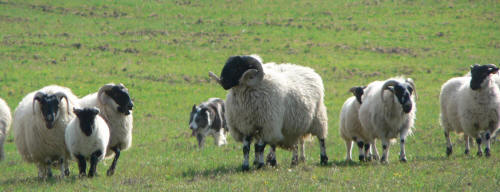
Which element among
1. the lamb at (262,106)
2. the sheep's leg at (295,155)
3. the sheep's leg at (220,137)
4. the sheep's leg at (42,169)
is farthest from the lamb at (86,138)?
the sheep's leg at (220,137)

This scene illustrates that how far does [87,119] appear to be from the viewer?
44.6 ft

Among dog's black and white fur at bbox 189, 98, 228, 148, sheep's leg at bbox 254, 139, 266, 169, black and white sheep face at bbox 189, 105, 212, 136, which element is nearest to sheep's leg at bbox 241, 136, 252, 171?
sheep's leg at bbox 254, 139, 266, 169

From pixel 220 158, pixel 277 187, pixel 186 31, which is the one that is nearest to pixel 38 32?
pixel 186 31

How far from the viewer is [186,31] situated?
48.4 m

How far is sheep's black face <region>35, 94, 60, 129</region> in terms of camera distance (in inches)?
556

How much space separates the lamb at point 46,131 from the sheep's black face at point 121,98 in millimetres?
1050

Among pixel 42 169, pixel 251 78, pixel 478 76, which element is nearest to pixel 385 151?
pixel 478 76

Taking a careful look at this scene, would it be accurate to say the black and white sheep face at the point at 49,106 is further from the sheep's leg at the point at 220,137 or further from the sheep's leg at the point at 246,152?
the sheep's leg at the point at 220,137

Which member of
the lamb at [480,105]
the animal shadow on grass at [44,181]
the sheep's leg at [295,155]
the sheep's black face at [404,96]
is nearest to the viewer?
the animal shadow on grass at [44,181]

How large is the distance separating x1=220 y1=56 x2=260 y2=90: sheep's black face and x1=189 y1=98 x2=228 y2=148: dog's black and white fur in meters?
7.70

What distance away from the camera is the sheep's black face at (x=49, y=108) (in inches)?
556

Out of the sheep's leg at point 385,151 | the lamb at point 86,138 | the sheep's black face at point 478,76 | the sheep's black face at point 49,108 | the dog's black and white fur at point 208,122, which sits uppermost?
the sheep's black face at point 478,76

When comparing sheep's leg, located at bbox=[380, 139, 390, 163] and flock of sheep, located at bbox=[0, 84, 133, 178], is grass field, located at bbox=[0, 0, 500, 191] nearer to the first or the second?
sheep's leg, located at bbox=[380, 139, 390, 163]

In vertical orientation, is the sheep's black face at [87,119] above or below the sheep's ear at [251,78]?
below
